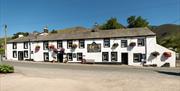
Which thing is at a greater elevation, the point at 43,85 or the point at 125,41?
the point at 125,41

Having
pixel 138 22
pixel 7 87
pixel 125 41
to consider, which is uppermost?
pixel 138 22

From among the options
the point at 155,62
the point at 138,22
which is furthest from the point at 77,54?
the point at 138,22

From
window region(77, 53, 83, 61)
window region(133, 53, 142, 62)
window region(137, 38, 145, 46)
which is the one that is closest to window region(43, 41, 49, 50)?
window region(77, 53, 83, 61)

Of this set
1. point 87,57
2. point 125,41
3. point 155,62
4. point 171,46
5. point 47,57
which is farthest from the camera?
point 171,46

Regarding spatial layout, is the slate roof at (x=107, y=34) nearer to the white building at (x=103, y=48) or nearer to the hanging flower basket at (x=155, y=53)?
the white building at (x=103, y=48)

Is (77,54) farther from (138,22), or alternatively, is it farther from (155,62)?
(138,22)

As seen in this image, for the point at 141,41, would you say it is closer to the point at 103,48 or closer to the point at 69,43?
the point at 103,48

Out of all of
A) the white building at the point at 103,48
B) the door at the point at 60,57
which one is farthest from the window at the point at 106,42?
the door at the point at 60,57

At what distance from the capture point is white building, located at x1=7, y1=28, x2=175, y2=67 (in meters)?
31.0

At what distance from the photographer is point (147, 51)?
31219mm

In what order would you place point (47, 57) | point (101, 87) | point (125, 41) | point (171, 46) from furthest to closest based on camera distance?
point (171, 46) < point (47, 57) < point (125, 41) < point (101, 87)

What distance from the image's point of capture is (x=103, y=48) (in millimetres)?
33938

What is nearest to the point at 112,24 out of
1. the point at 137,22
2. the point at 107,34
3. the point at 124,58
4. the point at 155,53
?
the point at 137,22

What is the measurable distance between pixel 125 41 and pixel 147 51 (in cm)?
352
